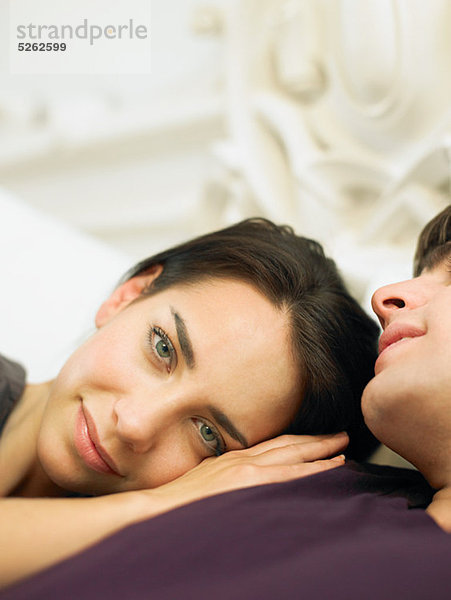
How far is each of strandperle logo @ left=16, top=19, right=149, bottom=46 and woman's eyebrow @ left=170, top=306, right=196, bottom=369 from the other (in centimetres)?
144

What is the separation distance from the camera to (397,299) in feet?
2.97

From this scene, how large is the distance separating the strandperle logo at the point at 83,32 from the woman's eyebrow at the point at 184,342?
1.44m

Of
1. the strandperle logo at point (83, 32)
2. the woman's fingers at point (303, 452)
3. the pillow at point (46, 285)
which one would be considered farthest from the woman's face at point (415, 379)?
the strandperle logo at point (83, 32)

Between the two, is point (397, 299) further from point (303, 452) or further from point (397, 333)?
point (303, 452)

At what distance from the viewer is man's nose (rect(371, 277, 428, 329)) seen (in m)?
0.87

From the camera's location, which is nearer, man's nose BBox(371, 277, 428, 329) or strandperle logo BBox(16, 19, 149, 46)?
man's nose BBox(371, 277, 428, 329)

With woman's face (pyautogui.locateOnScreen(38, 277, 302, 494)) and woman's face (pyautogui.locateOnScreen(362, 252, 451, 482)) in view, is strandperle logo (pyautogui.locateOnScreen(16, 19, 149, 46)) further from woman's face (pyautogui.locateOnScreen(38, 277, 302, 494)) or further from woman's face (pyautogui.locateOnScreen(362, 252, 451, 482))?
woman's face (pyautogui.locateOnScreen(362, 252, 451, 482))

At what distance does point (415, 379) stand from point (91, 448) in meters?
0.49

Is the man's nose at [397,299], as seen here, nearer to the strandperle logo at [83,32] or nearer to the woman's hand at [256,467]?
the woman's hand at [256,467]

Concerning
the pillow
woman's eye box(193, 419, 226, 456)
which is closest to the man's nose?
woman's eye box(193, 419, 226, 456)

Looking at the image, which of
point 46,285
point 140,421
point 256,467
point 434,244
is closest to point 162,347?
point 140,421

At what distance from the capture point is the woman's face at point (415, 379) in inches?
29.5

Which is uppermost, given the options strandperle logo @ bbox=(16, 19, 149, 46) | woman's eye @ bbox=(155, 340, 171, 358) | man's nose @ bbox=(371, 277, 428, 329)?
strandperle logo @ bbox=(16, 19, 149, 46)

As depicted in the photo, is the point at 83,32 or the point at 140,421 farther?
the point at 83,32
